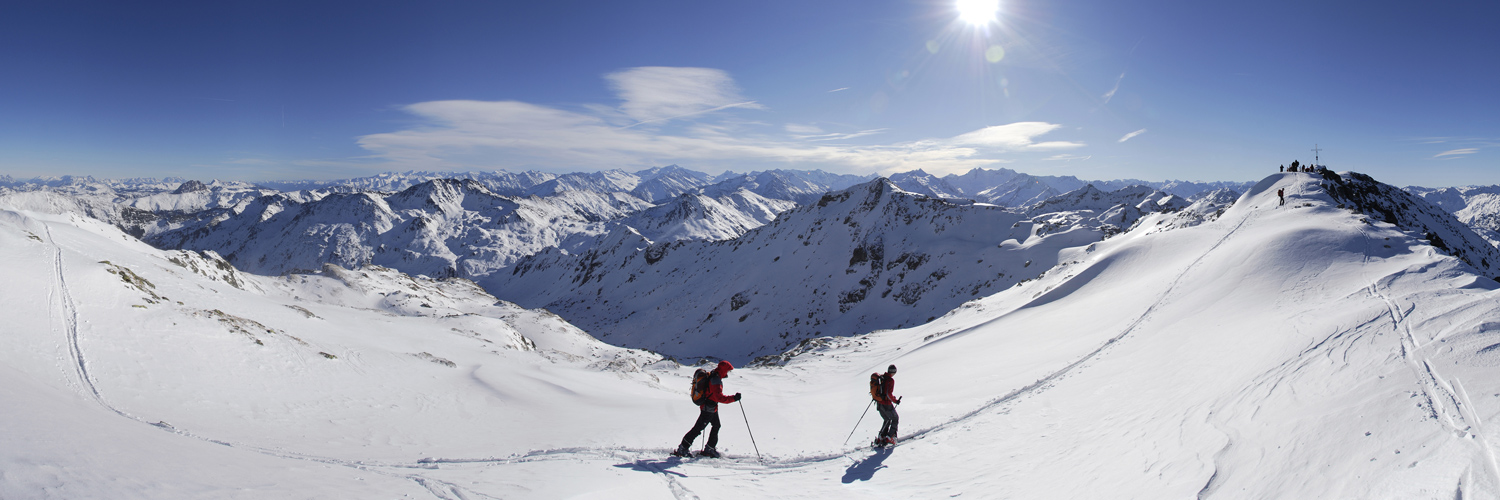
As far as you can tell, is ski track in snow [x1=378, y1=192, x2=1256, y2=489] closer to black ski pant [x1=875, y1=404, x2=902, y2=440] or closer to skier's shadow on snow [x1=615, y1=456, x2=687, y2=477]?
skier's shadow on snow [x1=615, y1=456, x2=687, y2=477]

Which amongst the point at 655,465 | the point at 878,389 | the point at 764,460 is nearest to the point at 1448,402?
the point at 878,389

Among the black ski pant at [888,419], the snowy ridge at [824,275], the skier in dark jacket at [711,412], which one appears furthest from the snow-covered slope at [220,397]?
the snowy ridge at [824,275]

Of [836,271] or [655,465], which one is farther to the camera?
[836,271]

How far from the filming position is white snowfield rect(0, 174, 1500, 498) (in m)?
6.57

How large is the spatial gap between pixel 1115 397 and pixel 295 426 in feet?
59.2

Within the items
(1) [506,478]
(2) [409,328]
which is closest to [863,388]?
(1) [506,478]

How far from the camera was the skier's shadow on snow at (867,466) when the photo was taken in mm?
10094

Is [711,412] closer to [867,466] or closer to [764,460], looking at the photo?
[764,460]

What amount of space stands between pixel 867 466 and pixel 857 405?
753 cm

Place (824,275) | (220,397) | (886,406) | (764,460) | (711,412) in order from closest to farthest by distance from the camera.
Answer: (711,412), (764,460), (220,397), (886,406), (824,275)

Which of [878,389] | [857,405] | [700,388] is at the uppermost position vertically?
[700,388]

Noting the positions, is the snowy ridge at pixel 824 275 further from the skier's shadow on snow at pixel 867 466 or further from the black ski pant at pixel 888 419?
the skier's shadow on snow at pixel 867 466

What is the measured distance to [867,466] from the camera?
10.7 metres

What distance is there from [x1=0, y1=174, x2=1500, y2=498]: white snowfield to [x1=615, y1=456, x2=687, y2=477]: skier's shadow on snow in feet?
0.47
